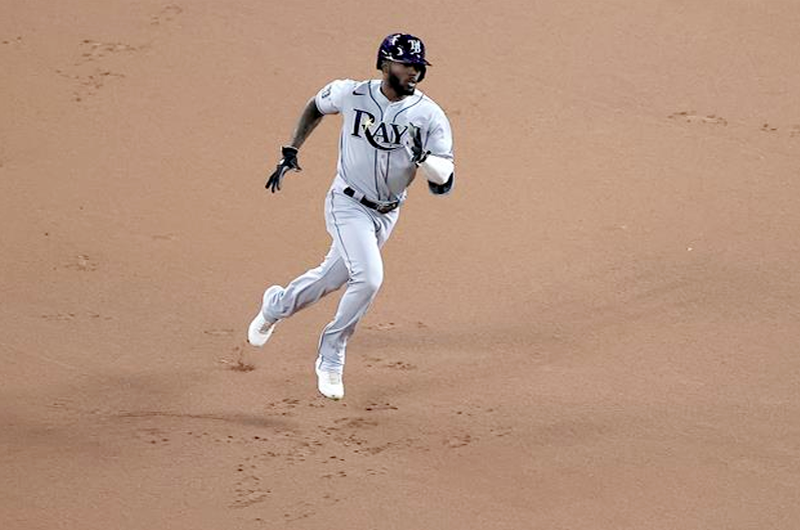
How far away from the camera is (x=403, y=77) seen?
8.70 metres

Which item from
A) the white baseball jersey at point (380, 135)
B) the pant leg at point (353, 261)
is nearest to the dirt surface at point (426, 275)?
the pant leg at point (353, 261)

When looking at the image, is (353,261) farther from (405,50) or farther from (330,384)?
(405,50)

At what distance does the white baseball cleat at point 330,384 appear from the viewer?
30.4 feet

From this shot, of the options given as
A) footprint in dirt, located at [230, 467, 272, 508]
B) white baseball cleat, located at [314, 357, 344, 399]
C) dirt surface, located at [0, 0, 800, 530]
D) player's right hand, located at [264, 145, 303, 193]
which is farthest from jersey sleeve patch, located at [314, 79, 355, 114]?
footprint in dirt, located at [230, 467, 272, 508]

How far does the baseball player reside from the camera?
28.6ft

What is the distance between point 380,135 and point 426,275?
2369 millimetres

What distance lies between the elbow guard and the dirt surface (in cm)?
151

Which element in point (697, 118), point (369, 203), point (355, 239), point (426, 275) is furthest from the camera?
point (697, 118)

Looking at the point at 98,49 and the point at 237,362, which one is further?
the point at 98,49

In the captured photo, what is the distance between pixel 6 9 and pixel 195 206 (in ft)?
12.2

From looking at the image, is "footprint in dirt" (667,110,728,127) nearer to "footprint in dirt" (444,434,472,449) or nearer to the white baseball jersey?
the white baseball jersey

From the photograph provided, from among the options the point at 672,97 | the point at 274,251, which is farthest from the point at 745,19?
the point at 274,251

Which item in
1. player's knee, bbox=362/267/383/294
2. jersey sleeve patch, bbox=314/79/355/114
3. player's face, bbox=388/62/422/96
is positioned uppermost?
player's face, bbox=388/62/422/96

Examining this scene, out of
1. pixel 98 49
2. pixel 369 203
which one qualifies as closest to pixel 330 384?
pixel 369 203
